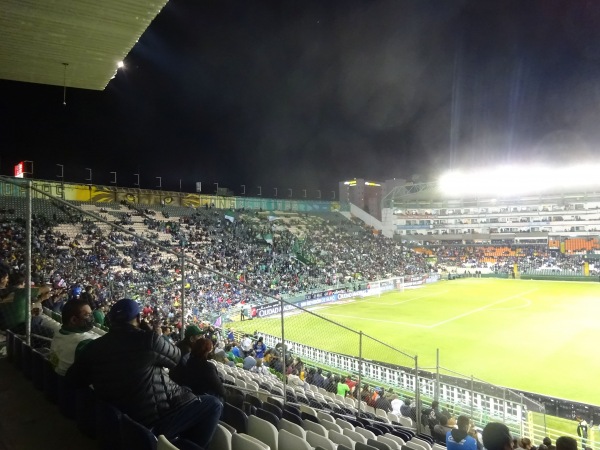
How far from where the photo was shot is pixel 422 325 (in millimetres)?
26938

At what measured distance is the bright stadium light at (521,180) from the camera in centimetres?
5540

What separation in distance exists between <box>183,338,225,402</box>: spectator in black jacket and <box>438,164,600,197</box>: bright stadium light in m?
60.6

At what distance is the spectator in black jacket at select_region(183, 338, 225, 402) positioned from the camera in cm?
378

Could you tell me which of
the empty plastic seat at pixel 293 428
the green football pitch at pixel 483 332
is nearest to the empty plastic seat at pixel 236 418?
the empty plastic seat at pixel 293 428

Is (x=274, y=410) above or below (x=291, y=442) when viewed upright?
below

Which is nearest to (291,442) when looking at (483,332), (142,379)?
(142,379)

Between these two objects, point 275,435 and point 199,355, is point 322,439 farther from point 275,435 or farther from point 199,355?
point 199,355

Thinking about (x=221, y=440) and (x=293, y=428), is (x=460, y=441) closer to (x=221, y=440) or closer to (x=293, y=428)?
(x=293, y=428)

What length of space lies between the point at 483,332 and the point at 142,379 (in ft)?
83.6

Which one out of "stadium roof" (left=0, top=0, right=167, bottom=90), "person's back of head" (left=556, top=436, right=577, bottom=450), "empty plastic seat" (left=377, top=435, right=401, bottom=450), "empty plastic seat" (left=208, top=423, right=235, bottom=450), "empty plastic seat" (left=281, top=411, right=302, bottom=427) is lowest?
"empty plastic seat" (left=377, top=435, right=401, bottom=450)

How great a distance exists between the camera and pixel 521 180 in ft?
194

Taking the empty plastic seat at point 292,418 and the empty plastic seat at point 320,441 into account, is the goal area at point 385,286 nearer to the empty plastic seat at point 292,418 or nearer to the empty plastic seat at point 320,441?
the empty plastic seat at point 292,418

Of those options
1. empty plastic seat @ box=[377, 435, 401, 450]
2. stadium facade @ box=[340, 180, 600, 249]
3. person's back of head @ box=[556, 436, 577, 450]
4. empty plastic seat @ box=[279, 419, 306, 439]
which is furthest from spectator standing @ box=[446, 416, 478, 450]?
stadium facade @ box=[340, 180, 600, 249]

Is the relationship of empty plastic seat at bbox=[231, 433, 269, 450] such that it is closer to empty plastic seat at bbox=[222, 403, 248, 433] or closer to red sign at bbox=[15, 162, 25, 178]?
empty plastic seat at bbox=[222, 403, 248, 433]
